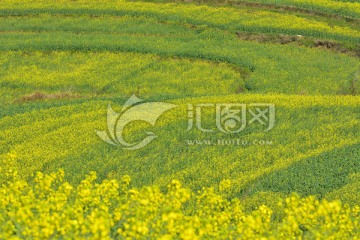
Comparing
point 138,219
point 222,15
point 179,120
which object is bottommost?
point 138,219

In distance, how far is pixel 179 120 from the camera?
19.3m

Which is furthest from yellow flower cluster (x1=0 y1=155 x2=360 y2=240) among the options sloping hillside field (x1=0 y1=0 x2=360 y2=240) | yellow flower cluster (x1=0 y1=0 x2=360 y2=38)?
yellow flower cluster (x1=0 y1=0 x2=360 y2=38)

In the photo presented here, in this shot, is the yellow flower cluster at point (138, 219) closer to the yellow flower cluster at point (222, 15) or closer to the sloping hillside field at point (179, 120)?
the sloping hillside field at point (179, 120)

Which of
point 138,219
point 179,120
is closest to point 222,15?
point 179,120

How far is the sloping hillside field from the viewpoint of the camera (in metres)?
9.61

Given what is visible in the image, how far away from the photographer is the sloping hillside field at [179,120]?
9.61 meters

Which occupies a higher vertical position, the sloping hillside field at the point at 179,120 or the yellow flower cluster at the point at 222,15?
the yellow flower cluster at the point at 222,15

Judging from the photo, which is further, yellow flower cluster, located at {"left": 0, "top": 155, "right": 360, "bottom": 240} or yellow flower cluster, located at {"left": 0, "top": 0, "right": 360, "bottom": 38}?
yellow flower cluster, located at {"left": 0, "top": 0, "right": 360, "bottom": 38}

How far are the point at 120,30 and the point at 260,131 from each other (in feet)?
56.6

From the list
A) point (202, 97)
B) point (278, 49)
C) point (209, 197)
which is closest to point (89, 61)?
point (202, 97)

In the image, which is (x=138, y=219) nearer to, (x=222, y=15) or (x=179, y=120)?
(x=179, y=120)

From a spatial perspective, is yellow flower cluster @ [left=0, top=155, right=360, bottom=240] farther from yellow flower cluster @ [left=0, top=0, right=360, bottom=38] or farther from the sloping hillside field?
yellow flower cluster @ [left=0, top=0, right=360, bottom=38]

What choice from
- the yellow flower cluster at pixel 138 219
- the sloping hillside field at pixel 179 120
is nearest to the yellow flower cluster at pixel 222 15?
the sloping hillside field at pixel 179 120

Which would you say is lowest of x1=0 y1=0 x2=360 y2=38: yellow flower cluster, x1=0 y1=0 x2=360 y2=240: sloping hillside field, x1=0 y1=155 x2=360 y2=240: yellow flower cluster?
x1=0 y1=155 x2=360 y2=240: yellow flower cluster
